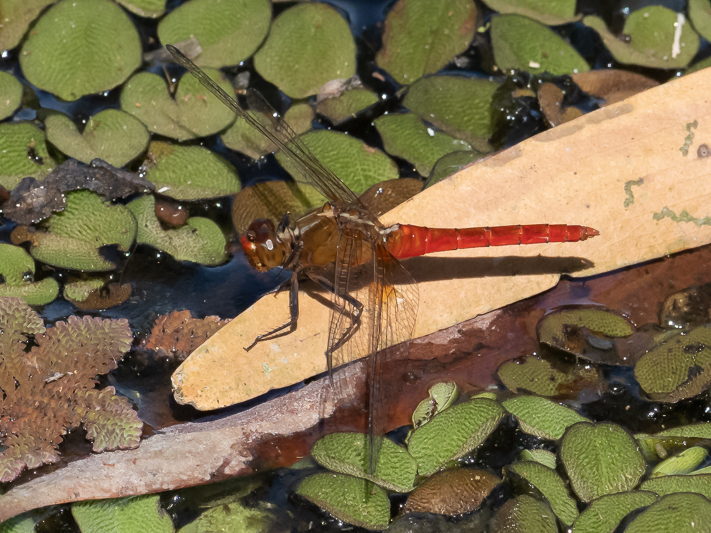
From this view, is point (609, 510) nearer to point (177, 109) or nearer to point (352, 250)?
point (352, 250)

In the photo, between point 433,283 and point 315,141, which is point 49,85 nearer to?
point 315,141

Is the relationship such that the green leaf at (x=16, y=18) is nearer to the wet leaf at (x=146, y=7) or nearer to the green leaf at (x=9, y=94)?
the green leaf at (x=9, y=94)

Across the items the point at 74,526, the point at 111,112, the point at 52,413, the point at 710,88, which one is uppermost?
the point at 710,88

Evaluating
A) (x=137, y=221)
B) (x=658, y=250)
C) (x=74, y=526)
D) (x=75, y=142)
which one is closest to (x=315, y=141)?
(x=137, y=221)

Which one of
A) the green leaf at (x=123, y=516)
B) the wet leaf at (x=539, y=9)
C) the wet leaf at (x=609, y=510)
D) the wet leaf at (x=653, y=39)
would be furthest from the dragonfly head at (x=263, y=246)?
the wet leaf at (x=653, y=39)

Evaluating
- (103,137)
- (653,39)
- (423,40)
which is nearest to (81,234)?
(103,137)

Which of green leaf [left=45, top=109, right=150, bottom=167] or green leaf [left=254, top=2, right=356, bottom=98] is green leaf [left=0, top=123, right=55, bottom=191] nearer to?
green leaf [left=45, top=109, right=150, bottom=167]

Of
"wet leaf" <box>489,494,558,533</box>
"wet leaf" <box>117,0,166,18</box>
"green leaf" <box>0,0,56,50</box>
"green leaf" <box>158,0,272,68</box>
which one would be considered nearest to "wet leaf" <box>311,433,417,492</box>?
"wet leaf" <box>489,494,558,533</box>
